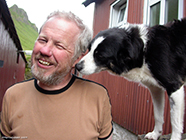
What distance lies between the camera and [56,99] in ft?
4.16

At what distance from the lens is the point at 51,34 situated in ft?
4.30

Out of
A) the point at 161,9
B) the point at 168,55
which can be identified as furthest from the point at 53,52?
the point at 161,9

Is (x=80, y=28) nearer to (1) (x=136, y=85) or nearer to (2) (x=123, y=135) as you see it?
(1) (x=136, y=85)

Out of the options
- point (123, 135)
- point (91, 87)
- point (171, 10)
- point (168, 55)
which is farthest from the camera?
point (123, 135)

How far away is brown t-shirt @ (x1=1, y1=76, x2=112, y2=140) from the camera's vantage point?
116 centimetres

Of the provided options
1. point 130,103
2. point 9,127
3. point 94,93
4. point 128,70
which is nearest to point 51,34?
point 94,93

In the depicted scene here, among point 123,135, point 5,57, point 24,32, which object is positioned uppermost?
point 24,32

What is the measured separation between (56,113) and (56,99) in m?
0.12

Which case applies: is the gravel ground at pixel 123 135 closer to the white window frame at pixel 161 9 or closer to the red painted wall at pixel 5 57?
the white window frame at pixel 161 9

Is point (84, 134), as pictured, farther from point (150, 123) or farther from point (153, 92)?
point (150, 123)

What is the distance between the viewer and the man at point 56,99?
46.1 inches

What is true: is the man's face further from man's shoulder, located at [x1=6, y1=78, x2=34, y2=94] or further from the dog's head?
the dog's head

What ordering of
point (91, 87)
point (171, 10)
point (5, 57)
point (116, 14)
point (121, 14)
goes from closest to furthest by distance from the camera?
point (91, 87)
point (171, 10)
point (5, 57)
point (121, 14)
point (116, 14)

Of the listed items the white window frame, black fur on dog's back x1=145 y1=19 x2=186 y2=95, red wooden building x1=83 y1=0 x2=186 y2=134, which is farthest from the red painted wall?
the white window frame
